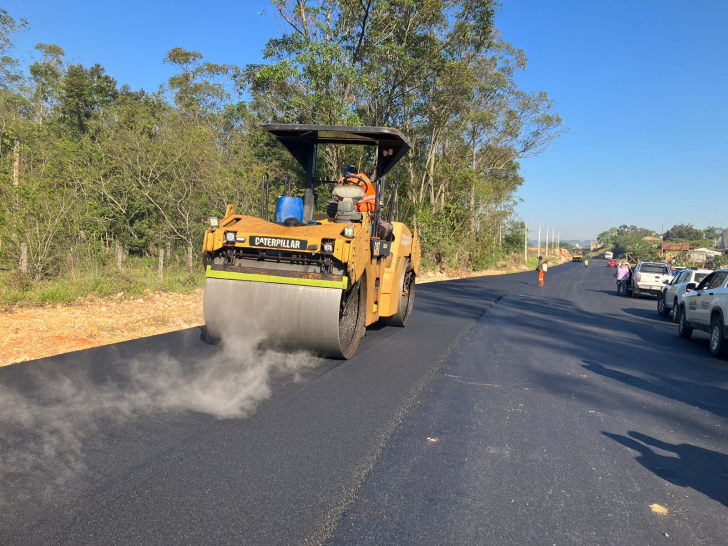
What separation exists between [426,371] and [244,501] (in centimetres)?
384

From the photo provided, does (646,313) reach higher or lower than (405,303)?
lower

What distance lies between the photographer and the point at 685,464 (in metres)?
4.29

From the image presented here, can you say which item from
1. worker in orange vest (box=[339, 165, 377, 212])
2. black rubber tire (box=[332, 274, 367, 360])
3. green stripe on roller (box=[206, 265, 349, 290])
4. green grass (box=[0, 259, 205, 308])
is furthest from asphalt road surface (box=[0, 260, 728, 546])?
green grass (box=[0, 259, 205, 308])

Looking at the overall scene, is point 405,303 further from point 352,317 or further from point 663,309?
point 663,309

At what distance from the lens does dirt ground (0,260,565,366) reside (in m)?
7.17

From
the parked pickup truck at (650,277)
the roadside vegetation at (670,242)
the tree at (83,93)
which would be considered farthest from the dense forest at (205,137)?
the roadside vegetation at (670,242)

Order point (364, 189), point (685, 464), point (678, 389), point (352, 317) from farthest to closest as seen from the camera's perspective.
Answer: point (364, 189) → point (352, 317) → point (678, 389) → point (685, 464)

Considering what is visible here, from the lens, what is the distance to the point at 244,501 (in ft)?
10.6

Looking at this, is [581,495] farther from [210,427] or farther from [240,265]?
[240,265]

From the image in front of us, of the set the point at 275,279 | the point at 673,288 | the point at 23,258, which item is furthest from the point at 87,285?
the point at 673,288

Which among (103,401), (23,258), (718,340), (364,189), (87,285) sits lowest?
(103,401)

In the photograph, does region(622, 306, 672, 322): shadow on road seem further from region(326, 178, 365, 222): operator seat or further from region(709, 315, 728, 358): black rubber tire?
region(326, 178, 365, 222): operator seat

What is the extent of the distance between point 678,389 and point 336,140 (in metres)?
5.56

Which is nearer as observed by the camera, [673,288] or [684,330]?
[684,330]
